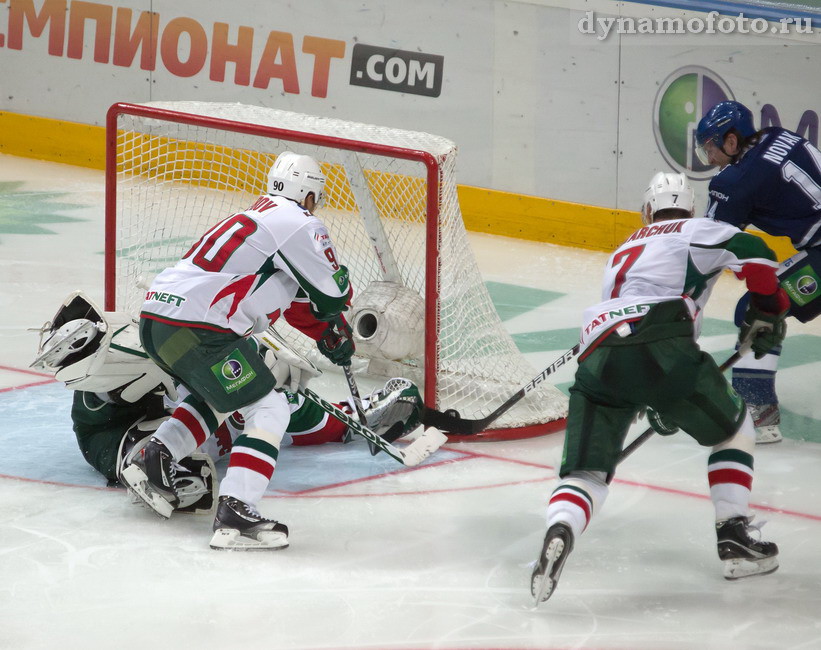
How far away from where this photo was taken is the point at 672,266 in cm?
324

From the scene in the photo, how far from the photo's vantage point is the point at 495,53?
7145 mm

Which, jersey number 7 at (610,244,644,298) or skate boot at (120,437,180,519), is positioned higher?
jersey number 7 at (610,244,644,298)

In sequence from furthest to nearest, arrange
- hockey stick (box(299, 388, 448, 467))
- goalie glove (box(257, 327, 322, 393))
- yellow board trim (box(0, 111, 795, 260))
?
1. yellow board trim (box(0, 111, 795, 260))
2. goalie glove (box(257, 327, 322, 393))
3. hockey stick (box(299, 388, 448, 467))

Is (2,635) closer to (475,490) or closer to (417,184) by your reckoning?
(475,490)

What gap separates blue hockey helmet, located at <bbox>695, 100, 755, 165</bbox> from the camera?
4.33m

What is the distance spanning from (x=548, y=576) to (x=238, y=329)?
1084mm

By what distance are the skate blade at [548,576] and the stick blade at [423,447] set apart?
1.07 m

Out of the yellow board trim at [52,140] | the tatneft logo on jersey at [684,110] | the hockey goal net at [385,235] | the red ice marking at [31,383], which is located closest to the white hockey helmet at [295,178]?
the hockey goal net at [385,235]

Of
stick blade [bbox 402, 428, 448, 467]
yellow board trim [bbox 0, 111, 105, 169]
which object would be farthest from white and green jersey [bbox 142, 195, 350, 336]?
yellow board trim [bbox 0, 111, 105, 169]

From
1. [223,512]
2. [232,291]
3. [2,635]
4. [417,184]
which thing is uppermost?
[417,184]

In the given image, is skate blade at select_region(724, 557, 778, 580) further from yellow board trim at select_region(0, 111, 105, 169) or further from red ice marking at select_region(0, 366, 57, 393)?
yellow board trim at select_region(0, 111, 105, 169)

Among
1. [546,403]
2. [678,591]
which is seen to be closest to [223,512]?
[678,591]

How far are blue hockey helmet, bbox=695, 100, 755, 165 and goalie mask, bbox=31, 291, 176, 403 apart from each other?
1.89m

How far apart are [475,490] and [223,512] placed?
0.86 metres
